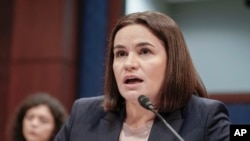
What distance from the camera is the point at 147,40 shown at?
Result: 5.13 feet

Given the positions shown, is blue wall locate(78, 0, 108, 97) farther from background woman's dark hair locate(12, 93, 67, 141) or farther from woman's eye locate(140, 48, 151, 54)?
woman's eye locate(140, 48, 151, 54)

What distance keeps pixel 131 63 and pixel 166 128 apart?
245 millimetres

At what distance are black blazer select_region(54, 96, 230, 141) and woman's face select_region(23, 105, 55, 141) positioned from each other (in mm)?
1068

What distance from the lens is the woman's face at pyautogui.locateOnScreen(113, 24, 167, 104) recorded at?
153 cm

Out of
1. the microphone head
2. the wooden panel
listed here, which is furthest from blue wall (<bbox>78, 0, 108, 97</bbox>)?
the microphone head

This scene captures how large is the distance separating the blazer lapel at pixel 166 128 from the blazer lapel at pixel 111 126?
0.13 metres

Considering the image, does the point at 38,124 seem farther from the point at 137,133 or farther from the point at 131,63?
the point at 131,63

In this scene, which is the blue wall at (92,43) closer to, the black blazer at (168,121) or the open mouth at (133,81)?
the black blazer at (168,121)

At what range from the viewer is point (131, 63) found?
1522mm

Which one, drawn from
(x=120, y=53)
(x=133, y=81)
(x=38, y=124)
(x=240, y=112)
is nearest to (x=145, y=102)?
(x=133, y=81)

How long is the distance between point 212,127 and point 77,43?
268 centimetres

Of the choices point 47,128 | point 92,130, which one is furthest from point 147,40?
point 47,128

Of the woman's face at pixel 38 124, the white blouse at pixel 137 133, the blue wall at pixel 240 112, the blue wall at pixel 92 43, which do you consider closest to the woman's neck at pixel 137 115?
the white blouse at pixel 137 133

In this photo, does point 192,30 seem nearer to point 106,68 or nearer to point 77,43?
point 77,43
